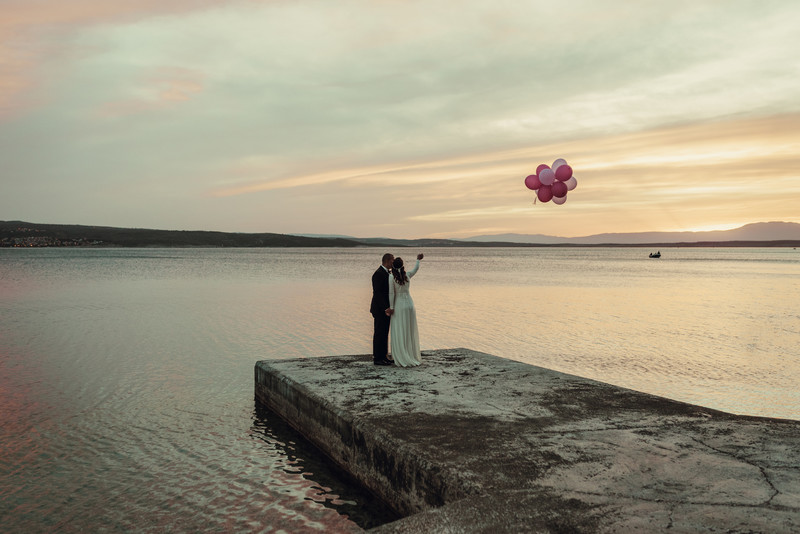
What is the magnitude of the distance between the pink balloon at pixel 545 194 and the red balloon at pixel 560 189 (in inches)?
5.8

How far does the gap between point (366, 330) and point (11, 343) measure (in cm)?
1095

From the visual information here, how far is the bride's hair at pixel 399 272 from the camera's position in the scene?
1046cm

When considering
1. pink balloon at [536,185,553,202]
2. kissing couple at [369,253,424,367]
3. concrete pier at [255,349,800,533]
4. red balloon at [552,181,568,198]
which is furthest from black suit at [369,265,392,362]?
red balloon at [552,181,568,198]

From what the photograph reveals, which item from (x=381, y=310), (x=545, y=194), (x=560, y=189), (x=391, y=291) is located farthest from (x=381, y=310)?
(x=560, y=189)

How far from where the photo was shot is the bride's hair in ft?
34.3

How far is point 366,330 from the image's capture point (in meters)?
21.1

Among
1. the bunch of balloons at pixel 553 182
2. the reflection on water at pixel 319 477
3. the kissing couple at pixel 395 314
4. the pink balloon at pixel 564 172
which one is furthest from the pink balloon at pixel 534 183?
the reflection on water at pixel 319 477

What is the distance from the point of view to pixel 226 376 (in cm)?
1334

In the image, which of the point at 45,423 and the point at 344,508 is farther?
the point at 45,423

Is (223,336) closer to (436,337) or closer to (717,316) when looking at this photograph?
(436,337)

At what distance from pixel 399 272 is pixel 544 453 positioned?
5.37 m

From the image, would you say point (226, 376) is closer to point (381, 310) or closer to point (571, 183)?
point (381, 310)

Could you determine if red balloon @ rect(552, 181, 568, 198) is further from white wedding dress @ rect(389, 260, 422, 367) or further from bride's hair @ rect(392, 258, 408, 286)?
bride's hair @ rect(392, 258, 408, 286)

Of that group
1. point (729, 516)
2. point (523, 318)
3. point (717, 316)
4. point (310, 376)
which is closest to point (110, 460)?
point (310, 376)
